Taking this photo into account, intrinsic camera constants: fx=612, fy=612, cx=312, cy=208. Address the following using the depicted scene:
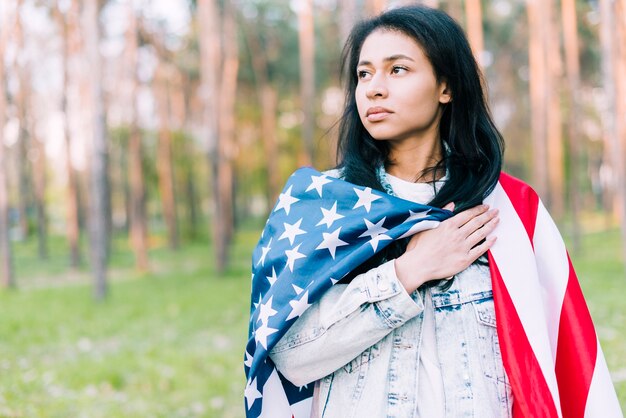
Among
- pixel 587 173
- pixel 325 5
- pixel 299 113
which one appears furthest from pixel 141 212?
pixel 587 173

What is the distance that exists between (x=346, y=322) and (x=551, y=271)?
598 mm

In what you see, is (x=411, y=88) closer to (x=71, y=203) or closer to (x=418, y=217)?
(x=418, y=217)

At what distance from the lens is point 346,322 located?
153 cm

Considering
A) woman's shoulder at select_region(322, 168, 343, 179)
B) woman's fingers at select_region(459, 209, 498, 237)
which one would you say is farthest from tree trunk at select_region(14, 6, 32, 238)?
woman's fingers at select_region(459, 209, 498, 237)

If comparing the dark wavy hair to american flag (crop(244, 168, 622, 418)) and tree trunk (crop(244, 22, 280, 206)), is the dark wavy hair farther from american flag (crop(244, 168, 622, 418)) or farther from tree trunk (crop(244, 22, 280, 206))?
tree trunk (crop(244, 22, 280, 206))

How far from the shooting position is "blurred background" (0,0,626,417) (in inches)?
245

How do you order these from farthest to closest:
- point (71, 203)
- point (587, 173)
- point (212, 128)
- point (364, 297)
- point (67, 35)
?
point (587, 173) < point (71, 203) < point (67, 35) < point (212, 128) < point (364, 297)

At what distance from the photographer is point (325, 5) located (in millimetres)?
23297

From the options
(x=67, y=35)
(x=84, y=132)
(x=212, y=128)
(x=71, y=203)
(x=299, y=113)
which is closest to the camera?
(x=212, y=128)

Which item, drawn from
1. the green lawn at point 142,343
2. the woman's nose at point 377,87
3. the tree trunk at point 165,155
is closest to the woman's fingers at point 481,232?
the woman's nose at point 377,87

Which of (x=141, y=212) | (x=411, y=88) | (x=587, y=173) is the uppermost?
(x=411, y=88)

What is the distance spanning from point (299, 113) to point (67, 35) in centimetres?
1503

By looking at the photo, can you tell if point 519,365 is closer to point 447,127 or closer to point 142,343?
point 447,127

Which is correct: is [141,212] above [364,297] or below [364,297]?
below
